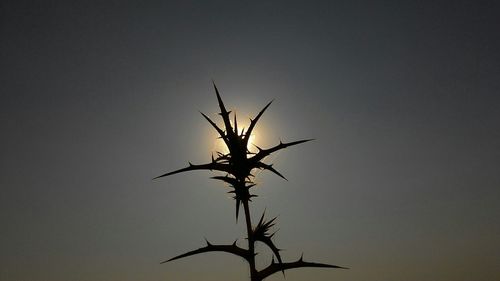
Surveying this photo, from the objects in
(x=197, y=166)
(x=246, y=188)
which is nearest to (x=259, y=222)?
(x=246, y=188)

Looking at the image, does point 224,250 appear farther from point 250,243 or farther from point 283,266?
point 283,266

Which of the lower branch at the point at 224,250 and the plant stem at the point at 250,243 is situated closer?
the plant stem at the point at 250,243

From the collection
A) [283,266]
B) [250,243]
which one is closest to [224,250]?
[250,243]

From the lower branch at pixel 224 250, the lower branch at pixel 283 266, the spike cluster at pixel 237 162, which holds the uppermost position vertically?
the spike cluster at pixel 237 162

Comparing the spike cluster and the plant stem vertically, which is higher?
the spike cluster

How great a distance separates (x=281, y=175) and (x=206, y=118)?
90 centimetres

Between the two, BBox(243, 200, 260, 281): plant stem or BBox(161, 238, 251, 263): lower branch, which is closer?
BBox(243, 200, 260, 281): plant stem

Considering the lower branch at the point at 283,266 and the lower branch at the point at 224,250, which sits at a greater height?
the lower branch at the point at 224,250

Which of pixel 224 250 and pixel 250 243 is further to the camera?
Answer: pixel 224 250

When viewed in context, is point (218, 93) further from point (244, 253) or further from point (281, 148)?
point (244, 253)

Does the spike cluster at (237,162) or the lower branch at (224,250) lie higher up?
the spike cluster at (237,162)

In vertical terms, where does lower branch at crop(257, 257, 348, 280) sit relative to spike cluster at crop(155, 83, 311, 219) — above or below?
below

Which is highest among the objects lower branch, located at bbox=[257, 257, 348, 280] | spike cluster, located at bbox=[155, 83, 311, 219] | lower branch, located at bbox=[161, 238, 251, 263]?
spike cluster, located at bbox=[155, 83, 311, 219]

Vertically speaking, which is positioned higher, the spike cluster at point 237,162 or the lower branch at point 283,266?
the spike cluster at point 237,162
